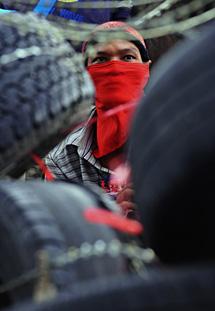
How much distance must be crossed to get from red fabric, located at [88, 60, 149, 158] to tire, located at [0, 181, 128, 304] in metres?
1.17

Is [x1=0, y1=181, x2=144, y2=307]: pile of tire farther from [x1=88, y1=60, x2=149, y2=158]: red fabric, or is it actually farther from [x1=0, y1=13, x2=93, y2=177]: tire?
[x1=88, y1=60, x2=149, y2=158]: red fabric

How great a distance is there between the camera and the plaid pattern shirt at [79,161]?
258cm

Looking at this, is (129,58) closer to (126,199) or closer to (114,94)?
(114,94)

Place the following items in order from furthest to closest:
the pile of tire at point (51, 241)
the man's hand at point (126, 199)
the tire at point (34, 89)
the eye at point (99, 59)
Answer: the eye at point (99, 59), the man's hand at point (126, 199), the tire at point (34, 89), the pile of tire at point (51, 241)

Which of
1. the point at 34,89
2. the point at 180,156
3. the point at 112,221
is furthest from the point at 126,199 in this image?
the point at 180,156

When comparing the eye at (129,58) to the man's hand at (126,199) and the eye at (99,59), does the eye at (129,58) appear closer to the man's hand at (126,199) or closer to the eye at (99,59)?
the eye at (99,59)

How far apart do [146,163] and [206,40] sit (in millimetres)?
184

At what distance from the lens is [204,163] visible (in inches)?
33.9

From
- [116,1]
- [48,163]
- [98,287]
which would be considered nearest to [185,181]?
[98,287]

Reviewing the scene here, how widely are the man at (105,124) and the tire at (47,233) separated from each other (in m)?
1.22

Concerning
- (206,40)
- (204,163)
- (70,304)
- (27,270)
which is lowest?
(27,270)

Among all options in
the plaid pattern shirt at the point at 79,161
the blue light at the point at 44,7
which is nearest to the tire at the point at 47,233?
the blue light at the point at 44,7

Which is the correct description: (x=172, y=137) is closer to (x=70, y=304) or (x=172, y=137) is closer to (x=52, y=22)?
(x=70, y=304)

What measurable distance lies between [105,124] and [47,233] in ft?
5.31
